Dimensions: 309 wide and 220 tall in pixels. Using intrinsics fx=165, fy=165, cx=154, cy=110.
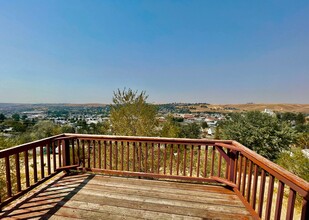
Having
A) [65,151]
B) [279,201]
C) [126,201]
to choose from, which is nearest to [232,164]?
[279,201]

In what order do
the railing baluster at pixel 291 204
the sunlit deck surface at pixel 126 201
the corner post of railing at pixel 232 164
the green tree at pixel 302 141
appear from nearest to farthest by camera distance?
the railing baluster at pixel 291 204 < the sunlit deck surface at pixel 126 201 < the corner post of railing at pixel 232 164 < the green tree at pixel 302 141

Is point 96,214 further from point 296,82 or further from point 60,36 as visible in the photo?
point 296,82

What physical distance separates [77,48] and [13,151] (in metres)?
9.45

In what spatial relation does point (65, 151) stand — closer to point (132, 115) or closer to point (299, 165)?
point (132, 115)

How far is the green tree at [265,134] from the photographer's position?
14.2 meters

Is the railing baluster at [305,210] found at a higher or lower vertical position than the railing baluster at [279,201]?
higher

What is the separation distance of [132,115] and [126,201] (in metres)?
6.19

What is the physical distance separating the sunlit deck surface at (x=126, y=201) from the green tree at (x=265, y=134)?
44.8 feet

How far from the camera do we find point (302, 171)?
23.5 feet

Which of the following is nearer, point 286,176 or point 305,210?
point 305,210

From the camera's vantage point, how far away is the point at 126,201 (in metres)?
2.77

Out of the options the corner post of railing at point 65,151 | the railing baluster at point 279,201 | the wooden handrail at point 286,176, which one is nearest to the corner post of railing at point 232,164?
the wooden handrail at point 286,176

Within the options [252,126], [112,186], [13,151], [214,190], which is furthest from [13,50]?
[252,126]

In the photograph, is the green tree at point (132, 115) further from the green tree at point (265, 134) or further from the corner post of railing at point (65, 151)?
the green tree at point (265, 134)
